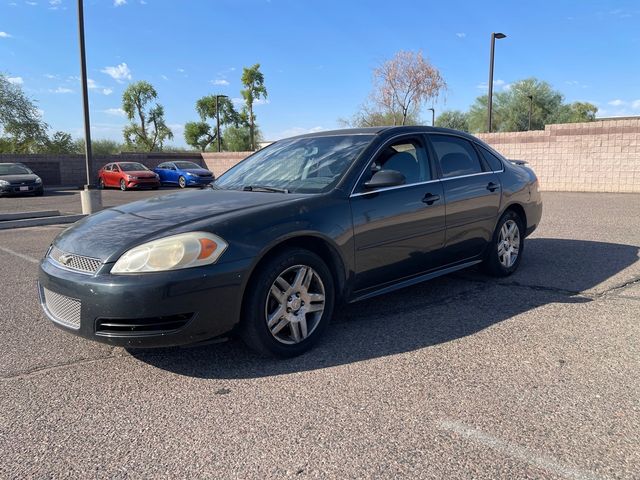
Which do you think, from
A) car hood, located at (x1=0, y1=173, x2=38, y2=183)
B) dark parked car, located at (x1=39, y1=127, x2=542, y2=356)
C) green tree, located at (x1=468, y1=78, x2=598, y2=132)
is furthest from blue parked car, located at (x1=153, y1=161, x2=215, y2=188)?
green tree, located at (x1=468, y1=78, x2=598, y2=132)

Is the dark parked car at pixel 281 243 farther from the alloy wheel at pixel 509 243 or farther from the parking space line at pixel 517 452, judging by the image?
the parking space line at pixel 517 452

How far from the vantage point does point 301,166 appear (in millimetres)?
4438

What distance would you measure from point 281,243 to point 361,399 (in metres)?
1.14

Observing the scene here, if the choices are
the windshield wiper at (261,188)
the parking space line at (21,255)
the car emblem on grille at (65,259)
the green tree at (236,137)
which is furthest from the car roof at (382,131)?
the green tree at (236,137)

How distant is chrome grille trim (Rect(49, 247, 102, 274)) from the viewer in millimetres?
3186

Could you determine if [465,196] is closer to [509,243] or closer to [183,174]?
[509,243]

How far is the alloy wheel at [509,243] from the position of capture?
5562mm

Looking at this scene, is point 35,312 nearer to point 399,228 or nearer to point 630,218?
point 399,228

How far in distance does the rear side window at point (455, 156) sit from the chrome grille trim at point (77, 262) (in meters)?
3.08

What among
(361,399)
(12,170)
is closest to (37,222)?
(361,399)

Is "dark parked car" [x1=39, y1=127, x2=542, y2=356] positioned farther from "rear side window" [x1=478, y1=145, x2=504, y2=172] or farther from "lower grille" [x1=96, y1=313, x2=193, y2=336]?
"rear side window" [x1=478, y1=145, x2=504, y2=172]

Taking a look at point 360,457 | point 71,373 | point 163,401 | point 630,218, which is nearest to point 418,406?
point 360,457

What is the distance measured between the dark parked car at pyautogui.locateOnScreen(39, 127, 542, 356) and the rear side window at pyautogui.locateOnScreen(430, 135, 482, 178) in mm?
14

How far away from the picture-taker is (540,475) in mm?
2230
